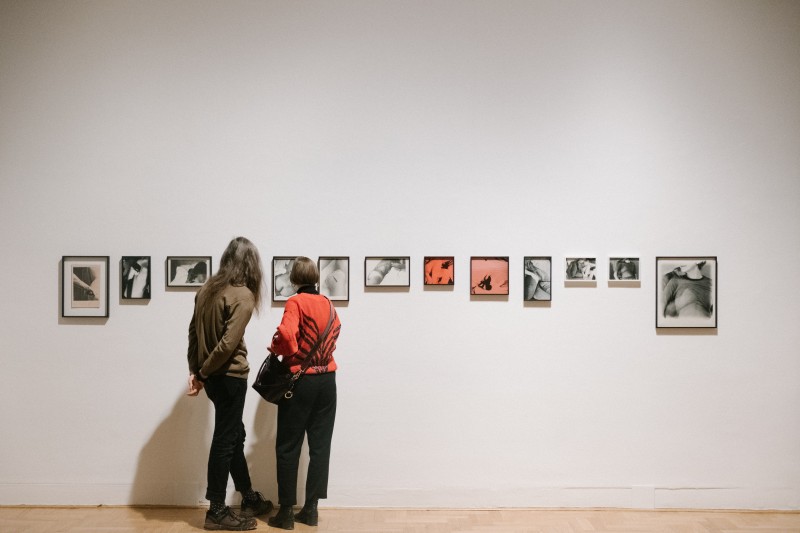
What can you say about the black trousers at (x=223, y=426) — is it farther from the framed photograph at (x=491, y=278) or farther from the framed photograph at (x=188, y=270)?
the framed photograph at (x=491, y=278)

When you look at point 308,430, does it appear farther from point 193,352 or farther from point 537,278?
point 537,278

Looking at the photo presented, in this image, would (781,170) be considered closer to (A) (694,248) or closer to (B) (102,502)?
(A) (694,248)

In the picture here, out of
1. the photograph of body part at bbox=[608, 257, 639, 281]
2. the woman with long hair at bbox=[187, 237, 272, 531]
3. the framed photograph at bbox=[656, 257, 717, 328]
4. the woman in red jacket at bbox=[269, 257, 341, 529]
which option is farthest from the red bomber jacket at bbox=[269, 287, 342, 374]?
the framed photograph at bbox=[656, 257, 717, 328]

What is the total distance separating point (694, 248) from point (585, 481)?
6.17ft

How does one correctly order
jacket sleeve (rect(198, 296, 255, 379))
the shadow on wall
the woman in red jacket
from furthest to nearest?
the shadow on wall, the woman in red jacket, jacket sleeve (rect(198, 296, 255, 379))

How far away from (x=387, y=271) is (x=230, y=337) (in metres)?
1.23

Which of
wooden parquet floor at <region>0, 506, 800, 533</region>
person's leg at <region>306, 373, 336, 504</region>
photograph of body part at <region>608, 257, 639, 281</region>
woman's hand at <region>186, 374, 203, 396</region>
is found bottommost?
wooden parquet floor at <region>0, 506, 800, 533</region>

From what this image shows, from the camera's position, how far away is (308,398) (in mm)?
3604

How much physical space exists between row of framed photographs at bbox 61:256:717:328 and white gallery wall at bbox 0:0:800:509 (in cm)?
7

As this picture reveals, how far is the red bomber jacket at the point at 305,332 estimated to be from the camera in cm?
353

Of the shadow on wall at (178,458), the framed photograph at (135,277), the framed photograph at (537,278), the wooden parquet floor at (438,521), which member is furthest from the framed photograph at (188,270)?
the framed photograph at (537,278)

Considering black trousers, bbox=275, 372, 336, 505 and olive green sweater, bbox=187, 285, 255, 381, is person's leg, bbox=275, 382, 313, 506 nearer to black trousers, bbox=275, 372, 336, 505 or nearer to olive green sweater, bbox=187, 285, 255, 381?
black trousers, bbox=275, 372, 336, 505

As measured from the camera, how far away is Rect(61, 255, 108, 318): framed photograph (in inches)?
163

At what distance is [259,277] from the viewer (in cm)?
367
